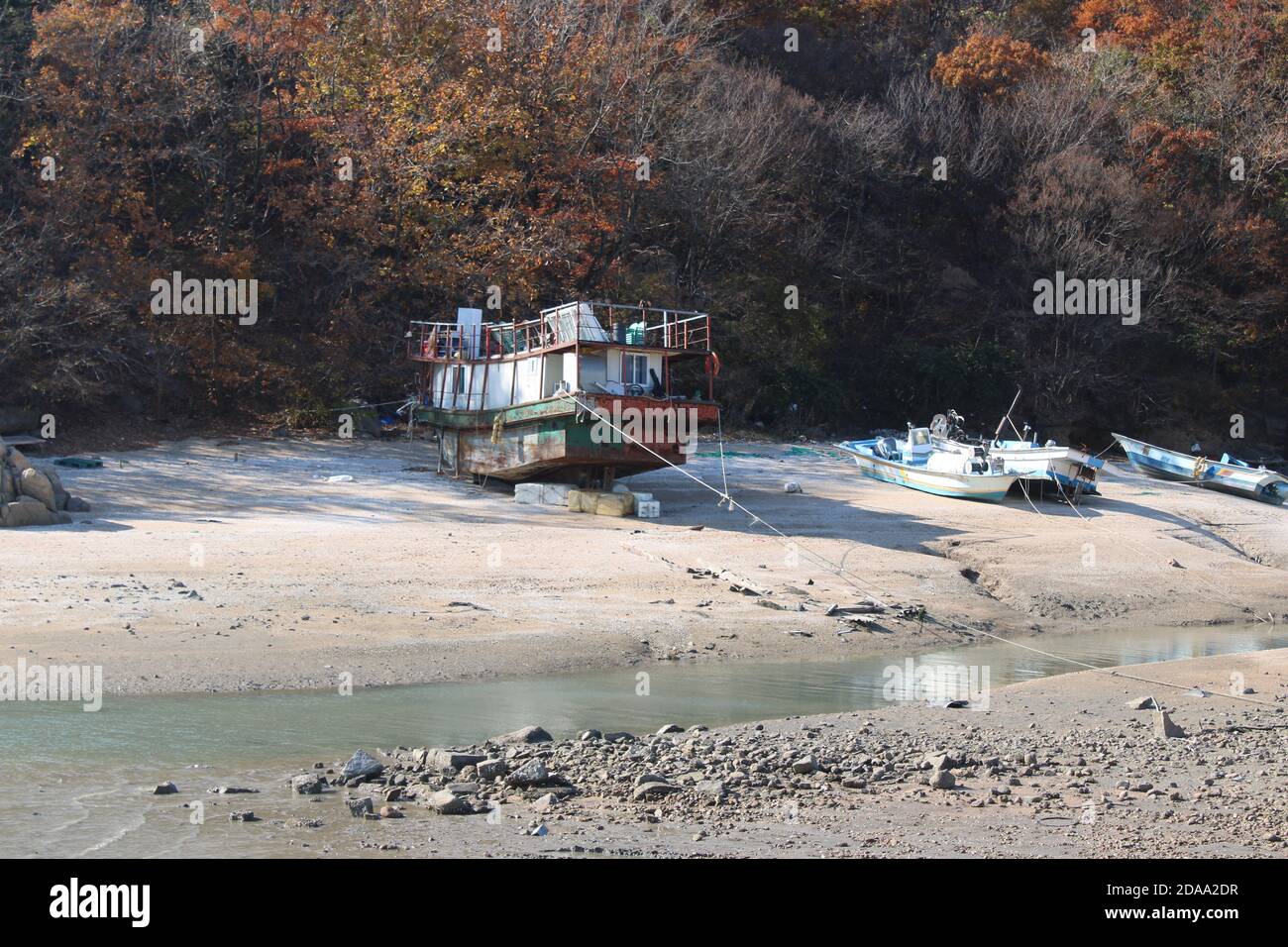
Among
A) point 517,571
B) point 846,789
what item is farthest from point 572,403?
point 846,789

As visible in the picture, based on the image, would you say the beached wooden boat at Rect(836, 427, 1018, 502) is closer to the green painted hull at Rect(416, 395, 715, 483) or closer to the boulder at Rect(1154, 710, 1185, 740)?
the green painted hull at Rect(416, 395, 715, 483)

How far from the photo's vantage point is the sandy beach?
565 inches

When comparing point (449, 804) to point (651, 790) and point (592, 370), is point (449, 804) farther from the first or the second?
point (592, 370)

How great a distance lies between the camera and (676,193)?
38281 millimetres

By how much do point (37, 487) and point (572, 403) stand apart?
8631mm

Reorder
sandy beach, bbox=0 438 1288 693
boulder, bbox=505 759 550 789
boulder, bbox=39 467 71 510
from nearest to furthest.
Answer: boulder, bbox=505 759 550 789
sandy beach, bbox=0 438 1288 693
boulder, bbox=39 467 71 510

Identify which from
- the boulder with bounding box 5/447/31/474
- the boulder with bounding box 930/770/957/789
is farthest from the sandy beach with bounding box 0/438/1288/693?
the boulder with bounding box 930/770/957/789

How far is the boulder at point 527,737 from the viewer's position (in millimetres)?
Answer: 10766

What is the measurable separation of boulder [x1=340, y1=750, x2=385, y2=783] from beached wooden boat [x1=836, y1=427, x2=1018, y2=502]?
65.8 feet

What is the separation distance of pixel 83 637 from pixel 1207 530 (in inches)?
831

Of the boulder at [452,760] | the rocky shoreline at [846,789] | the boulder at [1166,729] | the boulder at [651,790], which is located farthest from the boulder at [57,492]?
the boulder at [1166,729]

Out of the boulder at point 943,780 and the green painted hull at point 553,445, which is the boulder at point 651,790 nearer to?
the boulder at point 943,780

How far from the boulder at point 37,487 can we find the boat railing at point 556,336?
28.9ft
